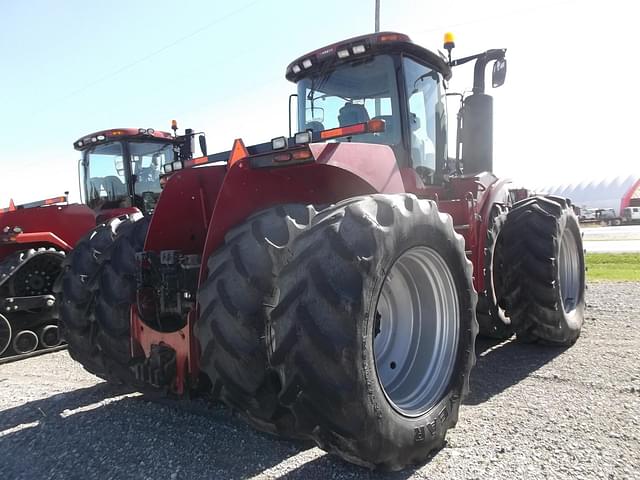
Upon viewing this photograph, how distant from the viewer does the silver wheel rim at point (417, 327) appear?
321cm

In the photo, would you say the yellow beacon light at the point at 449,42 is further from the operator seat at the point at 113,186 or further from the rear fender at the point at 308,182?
the operator seat at the point at 113,186

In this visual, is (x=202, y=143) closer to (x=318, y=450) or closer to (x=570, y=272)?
(x=570, y=272)

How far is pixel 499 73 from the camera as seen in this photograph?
16.5ft

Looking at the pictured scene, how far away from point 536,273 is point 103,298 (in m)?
3.70

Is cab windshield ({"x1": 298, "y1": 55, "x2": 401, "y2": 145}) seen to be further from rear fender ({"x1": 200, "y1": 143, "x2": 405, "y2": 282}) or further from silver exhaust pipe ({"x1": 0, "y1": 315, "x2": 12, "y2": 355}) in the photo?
silver exhaust pipe ({"x1": 0, "y1": 315, "x2": 12, "y2": 355})

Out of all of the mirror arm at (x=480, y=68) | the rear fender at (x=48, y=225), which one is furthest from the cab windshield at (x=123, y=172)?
the mirror arm at (x=480, y=68)

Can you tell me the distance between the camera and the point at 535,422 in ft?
11.0

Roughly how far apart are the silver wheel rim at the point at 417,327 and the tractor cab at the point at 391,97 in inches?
48.0

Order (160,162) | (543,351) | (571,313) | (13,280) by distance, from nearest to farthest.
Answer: (543,351), (571,313), (13,280), (160,162)

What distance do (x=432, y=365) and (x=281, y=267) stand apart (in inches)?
49.8

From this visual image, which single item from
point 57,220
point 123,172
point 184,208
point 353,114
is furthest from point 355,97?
point 123,172

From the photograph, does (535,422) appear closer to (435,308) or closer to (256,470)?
(435,308)

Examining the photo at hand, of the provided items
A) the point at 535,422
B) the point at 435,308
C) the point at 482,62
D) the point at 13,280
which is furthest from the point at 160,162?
the point at 535,422

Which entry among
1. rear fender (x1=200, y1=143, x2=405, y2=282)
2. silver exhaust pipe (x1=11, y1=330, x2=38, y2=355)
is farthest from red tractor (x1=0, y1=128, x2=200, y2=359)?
rear fender (x1=200, y1=143, x2=405, y2=282)
